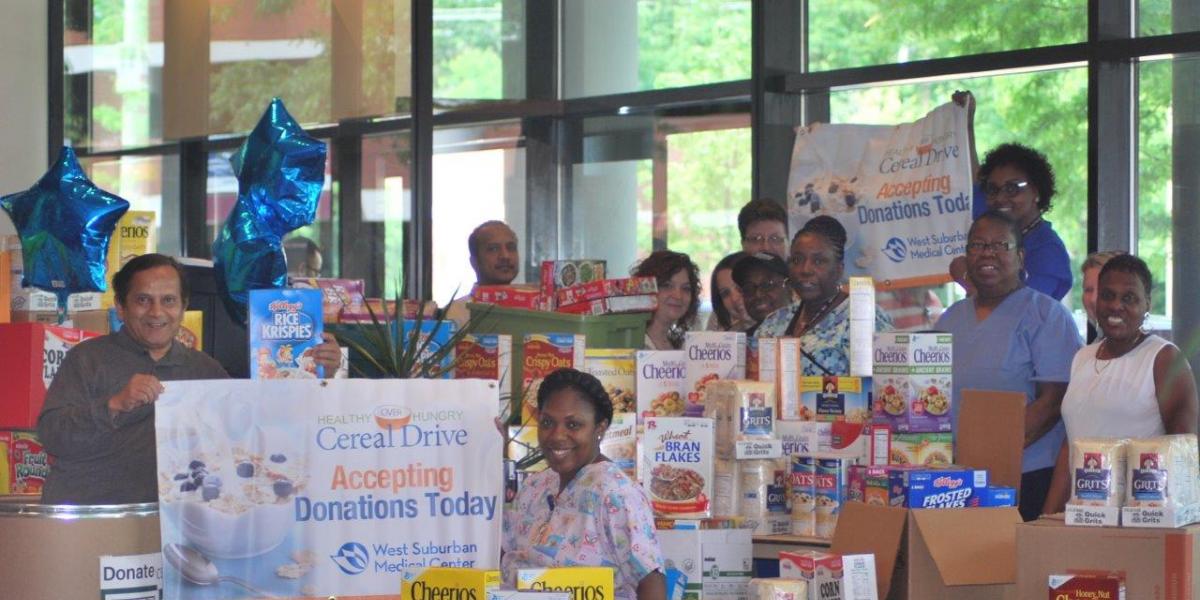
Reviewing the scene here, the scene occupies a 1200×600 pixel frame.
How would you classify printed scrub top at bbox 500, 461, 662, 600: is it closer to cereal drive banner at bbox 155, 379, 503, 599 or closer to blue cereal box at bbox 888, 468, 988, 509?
cereal drive banner at bbox 155, 379, 503, 599

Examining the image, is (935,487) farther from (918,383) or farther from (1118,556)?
(1118,556)

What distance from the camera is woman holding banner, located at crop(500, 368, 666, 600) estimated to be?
14.5ft

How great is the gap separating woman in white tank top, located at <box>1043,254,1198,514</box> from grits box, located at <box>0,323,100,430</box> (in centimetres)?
328

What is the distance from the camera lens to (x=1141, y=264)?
498 centimetres

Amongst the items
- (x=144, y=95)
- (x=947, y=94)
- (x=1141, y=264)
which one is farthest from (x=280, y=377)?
(x=144, y=95)

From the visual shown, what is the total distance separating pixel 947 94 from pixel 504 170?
2805 millimetres

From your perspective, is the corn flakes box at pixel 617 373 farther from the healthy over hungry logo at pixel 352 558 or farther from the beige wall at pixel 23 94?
the beige wall at pixel 23 94

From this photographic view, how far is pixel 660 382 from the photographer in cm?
534

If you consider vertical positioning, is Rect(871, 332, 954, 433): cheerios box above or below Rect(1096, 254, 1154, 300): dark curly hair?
below

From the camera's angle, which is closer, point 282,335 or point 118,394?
point 118,394

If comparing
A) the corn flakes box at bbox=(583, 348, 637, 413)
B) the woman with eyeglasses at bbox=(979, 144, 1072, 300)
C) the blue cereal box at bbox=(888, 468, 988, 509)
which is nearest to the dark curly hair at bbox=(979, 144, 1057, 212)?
the woman with eyeglasses at bbox=(979, 144, 1072, 300)

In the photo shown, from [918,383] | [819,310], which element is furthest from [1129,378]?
[819,310]

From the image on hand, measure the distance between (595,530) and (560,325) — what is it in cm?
151

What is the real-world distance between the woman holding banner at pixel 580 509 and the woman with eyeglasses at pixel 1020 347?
4.59ft
